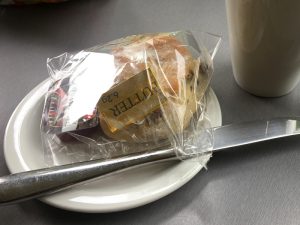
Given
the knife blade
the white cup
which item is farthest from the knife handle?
the white cup

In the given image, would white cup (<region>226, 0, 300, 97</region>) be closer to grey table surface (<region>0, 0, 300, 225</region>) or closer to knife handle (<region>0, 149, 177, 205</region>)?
grey table surface (<region>0, 0, 300, 225</region>)

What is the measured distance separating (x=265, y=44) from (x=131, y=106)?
148 millimetres

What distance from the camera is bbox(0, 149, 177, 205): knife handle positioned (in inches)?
11.7

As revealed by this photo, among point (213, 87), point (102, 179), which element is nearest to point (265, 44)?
point (213, 87)

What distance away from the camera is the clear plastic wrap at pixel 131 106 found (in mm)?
347

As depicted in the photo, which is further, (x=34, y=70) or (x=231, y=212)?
(x=34, y=70)

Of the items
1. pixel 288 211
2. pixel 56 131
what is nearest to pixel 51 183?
pixel 56 131

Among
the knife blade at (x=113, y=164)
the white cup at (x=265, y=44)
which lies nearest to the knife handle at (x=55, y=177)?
the knife blade at (x=113, y=164)

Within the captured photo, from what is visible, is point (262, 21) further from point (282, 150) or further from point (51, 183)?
point (51, 183)

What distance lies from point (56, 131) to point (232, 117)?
19 centimetres

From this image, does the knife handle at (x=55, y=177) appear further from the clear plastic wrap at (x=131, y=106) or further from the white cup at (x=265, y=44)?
the white cup at (x=265, y=44)

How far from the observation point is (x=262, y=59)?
390 mm

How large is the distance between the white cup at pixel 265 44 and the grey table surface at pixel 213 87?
2 cm

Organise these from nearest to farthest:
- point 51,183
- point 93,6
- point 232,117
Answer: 1. point 51,183
2. point 232,117
3. point 93,6
